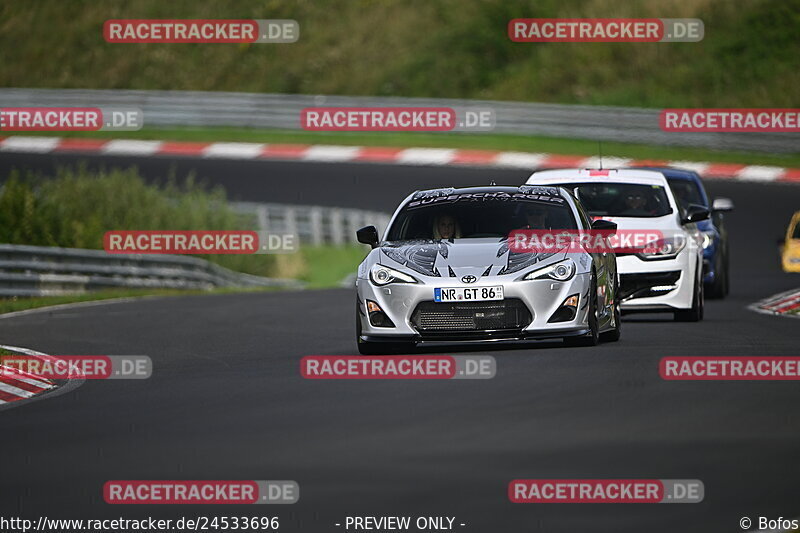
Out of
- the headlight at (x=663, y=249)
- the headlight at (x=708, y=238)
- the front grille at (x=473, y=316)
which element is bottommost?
the front grille at (x=473, y=316)

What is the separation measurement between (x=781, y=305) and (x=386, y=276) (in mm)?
7502

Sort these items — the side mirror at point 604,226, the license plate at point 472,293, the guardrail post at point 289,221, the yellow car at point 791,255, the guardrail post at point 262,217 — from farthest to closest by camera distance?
the guardrail post at point 289,221 → the guardrail post at point 262,217 → the yellow car at point 791,255 → the side mirror at point 604,226 → the license plate at point 472,293

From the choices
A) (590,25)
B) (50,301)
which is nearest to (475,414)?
(50,301)

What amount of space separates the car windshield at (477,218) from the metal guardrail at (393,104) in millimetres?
22603

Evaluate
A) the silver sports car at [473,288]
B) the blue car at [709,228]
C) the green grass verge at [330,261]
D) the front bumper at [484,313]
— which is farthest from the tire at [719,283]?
the green grass verge at [330,261]

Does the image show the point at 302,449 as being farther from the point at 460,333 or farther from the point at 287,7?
the point at 287,7

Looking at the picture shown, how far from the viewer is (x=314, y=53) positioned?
50906mm

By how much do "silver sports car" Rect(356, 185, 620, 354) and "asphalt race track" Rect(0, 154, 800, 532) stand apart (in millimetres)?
332

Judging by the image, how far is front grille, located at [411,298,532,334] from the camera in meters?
13.0

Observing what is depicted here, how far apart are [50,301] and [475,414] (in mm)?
14993

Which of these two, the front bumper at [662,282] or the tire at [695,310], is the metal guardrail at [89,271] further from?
the tire at [695,310]

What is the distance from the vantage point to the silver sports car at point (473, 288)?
1305 centimetres

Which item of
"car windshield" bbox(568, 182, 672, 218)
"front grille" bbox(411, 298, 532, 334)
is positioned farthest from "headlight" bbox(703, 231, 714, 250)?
"front grille" bbox(411, 298, 532, 334)

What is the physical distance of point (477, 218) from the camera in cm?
1423
